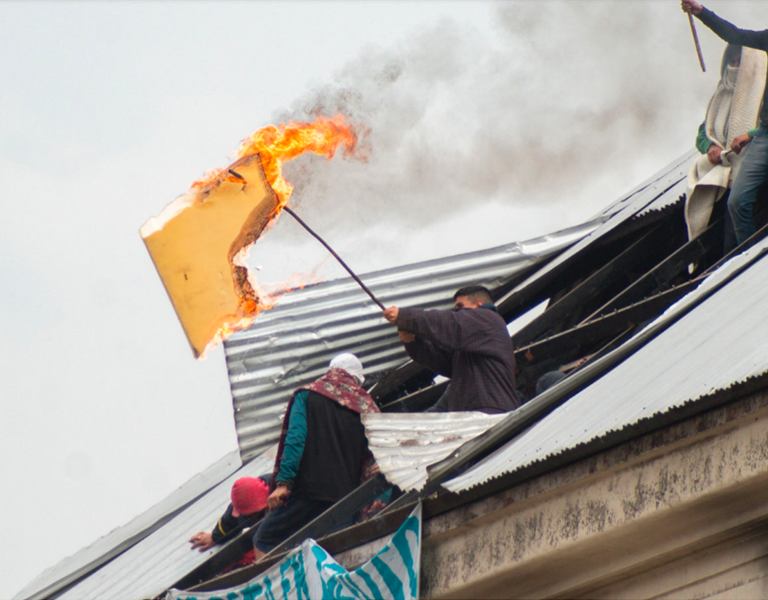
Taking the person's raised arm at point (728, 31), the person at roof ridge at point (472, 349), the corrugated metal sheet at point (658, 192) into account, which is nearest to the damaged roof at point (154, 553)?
the person at roof ridge at point (472, 349)

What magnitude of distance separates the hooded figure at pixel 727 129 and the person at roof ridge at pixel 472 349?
4.75ft

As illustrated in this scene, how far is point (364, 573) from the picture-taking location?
416 centimetres

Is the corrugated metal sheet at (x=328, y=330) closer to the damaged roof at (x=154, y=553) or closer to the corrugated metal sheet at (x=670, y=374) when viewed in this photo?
the damaged roof at (x=154, y=553)

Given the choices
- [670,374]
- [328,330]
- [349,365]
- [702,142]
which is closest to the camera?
[670,374]

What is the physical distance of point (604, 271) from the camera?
677 centimetres

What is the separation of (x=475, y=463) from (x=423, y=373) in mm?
2824

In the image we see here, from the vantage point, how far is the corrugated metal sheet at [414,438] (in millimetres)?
4523

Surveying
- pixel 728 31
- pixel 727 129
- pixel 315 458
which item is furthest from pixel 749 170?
pixel 315 458

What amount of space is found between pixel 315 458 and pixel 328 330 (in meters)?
1.95

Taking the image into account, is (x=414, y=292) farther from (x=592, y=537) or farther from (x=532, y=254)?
(x=592, y=537)

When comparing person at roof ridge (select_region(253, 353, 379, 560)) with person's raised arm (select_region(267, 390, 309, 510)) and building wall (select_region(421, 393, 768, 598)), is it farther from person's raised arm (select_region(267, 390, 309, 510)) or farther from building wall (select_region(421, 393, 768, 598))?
building wall (select_region(421, 393, 768, 598))

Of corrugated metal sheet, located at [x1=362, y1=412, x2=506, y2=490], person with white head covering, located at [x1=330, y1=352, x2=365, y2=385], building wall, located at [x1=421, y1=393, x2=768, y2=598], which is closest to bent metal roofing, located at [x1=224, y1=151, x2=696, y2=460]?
person with white head covering, located at [x1=330, y1=352, x2=365, y2=385]

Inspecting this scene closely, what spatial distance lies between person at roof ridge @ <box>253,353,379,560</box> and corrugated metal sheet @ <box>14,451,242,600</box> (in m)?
2.62

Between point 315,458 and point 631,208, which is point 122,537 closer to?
point 315,458
